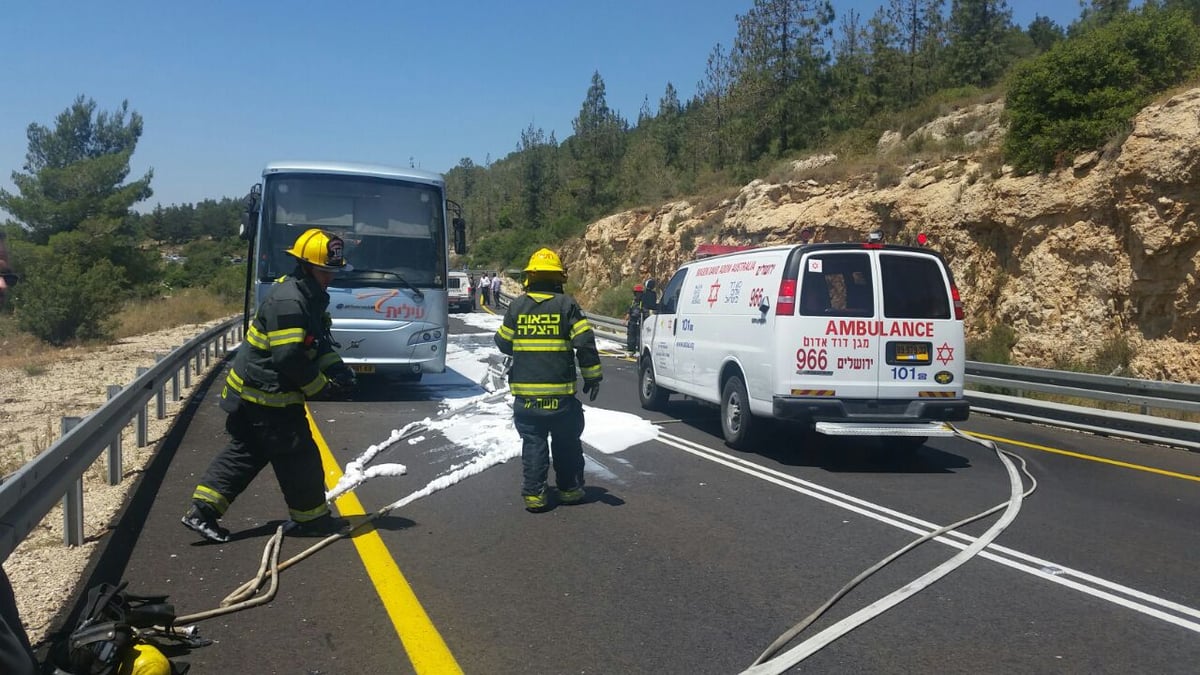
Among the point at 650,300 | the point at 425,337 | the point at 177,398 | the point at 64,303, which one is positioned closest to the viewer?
the point at 177,398

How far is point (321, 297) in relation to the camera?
6.32 metres

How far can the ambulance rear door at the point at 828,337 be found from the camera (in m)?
9.34

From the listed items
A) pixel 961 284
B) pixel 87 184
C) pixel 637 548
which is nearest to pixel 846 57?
pixel 961 284

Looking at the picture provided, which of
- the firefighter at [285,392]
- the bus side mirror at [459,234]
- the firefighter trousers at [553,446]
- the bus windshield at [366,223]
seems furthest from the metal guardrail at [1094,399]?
the firefighter at [285,392]

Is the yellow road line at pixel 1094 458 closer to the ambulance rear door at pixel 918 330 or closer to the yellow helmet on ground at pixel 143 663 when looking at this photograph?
the ambulance rear door at pixel 918 330

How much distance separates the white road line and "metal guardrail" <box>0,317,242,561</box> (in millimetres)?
5396

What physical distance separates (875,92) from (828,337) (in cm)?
3376

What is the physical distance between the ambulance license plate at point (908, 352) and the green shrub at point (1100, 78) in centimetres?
1225

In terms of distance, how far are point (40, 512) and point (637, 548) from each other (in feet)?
11.4

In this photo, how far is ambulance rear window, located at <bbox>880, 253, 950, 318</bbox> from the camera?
9.57 m

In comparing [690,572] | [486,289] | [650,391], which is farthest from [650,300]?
[486,289]

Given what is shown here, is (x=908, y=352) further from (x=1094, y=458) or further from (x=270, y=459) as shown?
(x=270, y=459)

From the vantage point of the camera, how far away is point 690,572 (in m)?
5.73

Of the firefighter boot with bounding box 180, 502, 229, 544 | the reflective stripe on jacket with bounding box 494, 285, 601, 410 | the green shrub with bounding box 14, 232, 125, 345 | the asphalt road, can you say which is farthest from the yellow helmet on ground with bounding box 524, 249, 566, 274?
the green shrub with bounding box 14, 232, 125, 345
